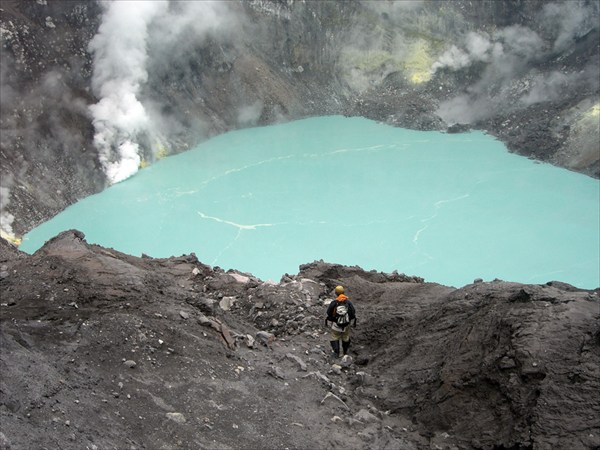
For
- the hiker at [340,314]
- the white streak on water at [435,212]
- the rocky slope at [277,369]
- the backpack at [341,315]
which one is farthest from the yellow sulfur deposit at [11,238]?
the backpack at [341,315]

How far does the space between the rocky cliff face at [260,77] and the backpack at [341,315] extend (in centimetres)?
1719

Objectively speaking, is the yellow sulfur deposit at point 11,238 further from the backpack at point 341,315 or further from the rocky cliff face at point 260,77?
the backpack at point 341,315

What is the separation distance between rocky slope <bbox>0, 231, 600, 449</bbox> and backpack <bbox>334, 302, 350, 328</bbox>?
768 millimetres

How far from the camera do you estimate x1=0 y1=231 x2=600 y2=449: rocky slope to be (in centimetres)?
756

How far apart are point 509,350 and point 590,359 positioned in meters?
0.99

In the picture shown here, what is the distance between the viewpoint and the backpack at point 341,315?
399 inches

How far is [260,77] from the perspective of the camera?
3594 centimetres

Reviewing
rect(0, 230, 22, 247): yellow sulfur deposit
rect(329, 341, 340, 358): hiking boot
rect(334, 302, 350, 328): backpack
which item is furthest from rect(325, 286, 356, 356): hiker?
rect(0, 230, 22, 247): yellow sulfur deposit

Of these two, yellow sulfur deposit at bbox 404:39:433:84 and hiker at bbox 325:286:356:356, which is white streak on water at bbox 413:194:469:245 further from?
yellow sulfur deposit at bbox 404:39:433:84

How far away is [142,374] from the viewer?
28.4 ft

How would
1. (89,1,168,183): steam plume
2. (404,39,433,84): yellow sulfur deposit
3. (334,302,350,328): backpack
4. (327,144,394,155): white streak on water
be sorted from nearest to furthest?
(334,302,350,328): backpack → (89,1,168,183): steam plume → (327,144,394,155): white streak on water → (404,39,433,84): yellow sulfur deposit

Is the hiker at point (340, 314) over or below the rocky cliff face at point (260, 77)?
below

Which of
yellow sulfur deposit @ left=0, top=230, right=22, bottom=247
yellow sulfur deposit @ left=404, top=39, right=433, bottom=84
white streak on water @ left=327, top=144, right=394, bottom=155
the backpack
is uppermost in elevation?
yellow sulfur deposit @ left=404, top=39, right=433, bottom=84

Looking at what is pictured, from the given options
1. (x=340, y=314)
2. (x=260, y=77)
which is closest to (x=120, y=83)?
(x=260, y=77)
